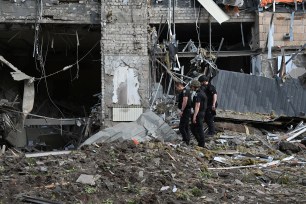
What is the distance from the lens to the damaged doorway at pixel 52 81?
14414 millimetres

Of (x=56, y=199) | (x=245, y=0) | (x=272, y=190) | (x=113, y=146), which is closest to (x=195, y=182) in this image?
(x=272, y=190)

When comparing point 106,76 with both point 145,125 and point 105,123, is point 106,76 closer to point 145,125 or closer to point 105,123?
point 105,123

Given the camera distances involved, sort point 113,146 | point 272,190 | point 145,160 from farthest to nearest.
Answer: point 113,146 → point 145,160 → point 272,190

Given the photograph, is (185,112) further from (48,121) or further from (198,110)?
(48,121)

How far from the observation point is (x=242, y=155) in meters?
10.2

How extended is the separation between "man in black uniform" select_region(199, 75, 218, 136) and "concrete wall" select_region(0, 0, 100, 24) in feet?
13.8

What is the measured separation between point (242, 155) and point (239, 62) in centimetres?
676

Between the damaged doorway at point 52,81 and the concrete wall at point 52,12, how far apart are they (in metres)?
0.37

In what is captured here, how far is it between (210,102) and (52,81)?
31.7ft

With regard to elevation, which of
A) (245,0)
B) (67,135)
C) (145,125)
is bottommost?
(67,135)

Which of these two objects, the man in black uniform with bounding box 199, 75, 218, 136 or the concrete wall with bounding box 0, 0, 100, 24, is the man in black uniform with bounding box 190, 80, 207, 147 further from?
the concrete wall with bounding box 0, 0, 100, 24

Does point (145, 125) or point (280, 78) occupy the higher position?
point (280, 78)

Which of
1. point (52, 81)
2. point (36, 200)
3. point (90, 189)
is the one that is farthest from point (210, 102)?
point (52, 81)

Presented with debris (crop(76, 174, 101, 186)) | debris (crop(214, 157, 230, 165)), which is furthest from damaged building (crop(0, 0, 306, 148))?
debris (crop(76, 174, 101, 186))
